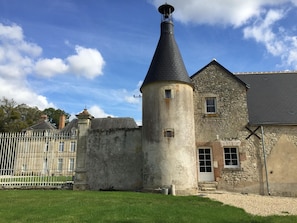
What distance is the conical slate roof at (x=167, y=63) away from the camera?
11.9m

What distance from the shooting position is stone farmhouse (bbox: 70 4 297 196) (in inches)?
448

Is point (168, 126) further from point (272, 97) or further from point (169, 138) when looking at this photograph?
point (272, 97)

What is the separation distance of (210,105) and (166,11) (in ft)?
18.5

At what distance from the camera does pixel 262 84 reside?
1475cm

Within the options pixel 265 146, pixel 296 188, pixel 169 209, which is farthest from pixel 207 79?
pixel 169 209

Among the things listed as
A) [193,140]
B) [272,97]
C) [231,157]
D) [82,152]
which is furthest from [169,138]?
[272,97]

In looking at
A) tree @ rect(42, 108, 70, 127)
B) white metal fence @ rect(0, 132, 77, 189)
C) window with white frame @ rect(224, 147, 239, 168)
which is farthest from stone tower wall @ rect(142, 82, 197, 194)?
tree @ rect(42, 108, 70, 127)

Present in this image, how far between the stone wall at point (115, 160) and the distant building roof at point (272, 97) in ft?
19.8

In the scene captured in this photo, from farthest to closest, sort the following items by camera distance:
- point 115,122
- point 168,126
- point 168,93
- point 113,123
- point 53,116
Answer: point 53,116
point 115,122
point 113,123
point 168,93
point 168,126

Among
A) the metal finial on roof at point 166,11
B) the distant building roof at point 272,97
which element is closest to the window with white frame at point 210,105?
the distant building roof at point 272,97

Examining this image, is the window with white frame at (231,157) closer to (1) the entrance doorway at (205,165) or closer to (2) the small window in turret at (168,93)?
(1) the entrance doorway at (205,165)

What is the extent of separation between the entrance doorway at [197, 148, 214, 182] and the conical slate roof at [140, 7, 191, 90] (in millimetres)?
3534

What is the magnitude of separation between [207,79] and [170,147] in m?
4.49

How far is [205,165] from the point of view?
40.7 ft
